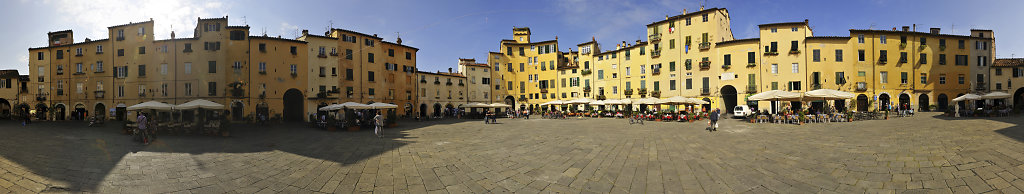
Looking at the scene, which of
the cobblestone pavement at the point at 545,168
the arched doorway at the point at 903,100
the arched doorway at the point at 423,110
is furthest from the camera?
the arched doorway at the point at 423,110

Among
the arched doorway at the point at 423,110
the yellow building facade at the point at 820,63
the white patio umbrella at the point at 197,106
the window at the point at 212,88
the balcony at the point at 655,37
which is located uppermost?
the balcony at the point at 655,37

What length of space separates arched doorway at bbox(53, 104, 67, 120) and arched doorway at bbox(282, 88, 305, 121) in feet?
65.2

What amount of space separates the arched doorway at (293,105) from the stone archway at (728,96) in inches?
1725

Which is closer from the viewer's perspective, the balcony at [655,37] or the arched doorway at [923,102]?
the arched doorway at [923,102]

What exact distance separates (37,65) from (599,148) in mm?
53752

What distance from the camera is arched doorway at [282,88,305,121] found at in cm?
3362

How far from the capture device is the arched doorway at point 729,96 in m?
38.1

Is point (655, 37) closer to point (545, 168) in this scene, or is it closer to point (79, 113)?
point (545, 168)

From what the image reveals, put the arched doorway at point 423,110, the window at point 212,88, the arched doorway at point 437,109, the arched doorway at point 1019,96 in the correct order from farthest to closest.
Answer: the arched doorway at point 437,109, the arched doorway at point 423,110, the arched doorway at point 1019,96, the window at point 212,88

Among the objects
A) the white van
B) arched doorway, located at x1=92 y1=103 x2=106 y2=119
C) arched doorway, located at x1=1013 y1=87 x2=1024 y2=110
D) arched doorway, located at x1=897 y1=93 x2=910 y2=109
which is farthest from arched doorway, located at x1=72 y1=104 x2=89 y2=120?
arched doorway, located at x1=1013 y1=87 x2=1024 y2=110

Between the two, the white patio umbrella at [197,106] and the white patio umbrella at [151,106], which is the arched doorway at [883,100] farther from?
the white patio umbrella at [151,106]

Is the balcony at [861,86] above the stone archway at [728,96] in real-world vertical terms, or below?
above

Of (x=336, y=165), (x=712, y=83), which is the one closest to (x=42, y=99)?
(x=336, y=165)

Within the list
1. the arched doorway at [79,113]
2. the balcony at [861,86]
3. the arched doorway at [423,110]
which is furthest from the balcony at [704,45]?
the arched doorway at [79,113]
